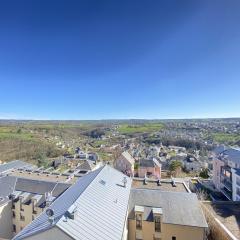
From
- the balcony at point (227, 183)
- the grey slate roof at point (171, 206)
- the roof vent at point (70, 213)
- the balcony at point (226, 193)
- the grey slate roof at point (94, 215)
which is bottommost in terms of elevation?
the balcony at point (226, 193)

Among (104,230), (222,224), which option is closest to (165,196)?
(222,224)

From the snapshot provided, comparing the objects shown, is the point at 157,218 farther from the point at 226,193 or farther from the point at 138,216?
the point at 226,193

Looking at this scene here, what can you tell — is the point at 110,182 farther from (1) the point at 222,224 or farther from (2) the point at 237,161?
(2) the point at 237,161

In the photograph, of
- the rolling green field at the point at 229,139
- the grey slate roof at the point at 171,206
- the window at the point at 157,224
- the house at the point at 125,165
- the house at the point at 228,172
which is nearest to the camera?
the grey slate roof at the point at 171,206

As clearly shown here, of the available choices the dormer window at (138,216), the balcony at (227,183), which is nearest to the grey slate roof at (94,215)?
the dormer window at (138,216)

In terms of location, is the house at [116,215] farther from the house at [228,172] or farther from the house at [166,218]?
the house at [228,172]

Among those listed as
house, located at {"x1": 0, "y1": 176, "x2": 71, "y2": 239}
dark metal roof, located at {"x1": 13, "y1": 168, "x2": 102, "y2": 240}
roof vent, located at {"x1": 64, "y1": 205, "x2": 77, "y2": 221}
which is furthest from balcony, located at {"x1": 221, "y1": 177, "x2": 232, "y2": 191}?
roof vent, located at {"x1": 64, "y1": 205, "x2": 77, "y2": 221}

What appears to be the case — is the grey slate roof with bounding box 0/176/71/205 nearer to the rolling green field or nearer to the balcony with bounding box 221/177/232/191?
the balcony with bounding box 221/177/232/191
